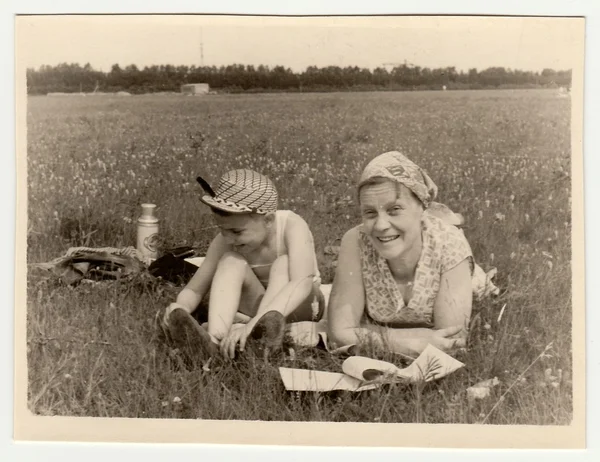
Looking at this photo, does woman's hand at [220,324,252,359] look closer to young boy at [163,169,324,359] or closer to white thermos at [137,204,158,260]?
young boy at [163,169,324,359]

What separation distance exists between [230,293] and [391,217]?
0.89 m

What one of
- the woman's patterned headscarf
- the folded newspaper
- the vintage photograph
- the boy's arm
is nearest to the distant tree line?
the vintage photograph

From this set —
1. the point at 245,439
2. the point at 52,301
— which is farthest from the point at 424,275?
the point at 52,301

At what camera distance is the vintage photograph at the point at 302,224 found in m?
3.68

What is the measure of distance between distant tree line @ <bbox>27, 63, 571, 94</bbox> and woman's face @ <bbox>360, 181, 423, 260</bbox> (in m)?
0.67

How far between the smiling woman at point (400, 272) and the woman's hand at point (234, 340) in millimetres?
435

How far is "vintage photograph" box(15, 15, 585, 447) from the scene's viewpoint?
3.68 m

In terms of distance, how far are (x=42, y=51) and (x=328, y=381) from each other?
2.31 meters

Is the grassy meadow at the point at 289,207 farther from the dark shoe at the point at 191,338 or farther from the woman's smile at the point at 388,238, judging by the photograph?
the woman's smile at the point at 388,238

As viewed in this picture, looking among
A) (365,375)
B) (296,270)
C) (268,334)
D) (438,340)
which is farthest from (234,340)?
(438,340)

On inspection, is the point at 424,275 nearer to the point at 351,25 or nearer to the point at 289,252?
the point at 289,252

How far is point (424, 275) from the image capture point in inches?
143

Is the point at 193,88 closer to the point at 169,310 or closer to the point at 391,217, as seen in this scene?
the point at 169,310

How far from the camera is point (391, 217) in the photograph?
359 centimetres
